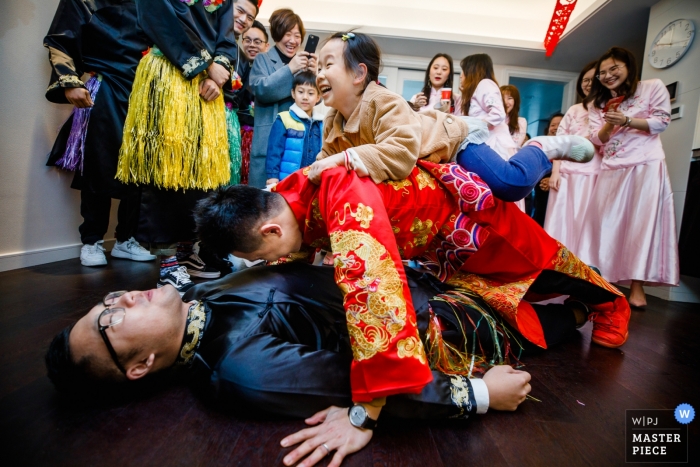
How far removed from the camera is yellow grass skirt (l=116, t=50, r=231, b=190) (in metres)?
1.40

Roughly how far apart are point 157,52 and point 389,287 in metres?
1.46

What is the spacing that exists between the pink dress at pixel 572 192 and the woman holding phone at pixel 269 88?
1.99 metres

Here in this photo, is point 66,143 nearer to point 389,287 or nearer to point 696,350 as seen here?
point 389,287

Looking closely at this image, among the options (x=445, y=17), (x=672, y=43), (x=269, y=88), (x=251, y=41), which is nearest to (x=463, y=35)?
(x=445, y=17)

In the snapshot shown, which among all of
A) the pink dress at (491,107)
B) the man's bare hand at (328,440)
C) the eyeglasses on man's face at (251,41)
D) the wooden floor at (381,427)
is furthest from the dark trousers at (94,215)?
the pink dress at (491,107)

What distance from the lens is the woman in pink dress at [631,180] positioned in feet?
6.96

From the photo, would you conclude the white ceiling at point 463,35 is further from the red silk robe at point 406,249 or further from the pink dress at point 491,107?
the red silk robe at point 406,249

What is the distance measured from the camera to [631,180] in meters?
2.25

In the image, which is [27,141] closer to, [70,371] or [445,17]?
[70,371]

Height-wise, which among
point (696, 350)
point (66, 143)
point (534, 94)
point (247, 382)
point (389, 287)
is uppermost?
point (534, 94)

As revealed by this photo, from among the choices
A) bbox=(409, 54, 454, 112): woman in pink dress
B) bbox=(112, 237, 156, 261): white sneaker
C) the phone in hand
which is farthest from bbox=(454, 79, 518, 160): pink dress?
bbox=(112, 237, 156, 261): white sneaker

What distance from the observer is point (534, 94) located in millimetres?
5203

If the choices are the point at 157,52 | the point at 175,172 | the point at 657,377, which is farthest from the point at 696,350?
the point at 157,52

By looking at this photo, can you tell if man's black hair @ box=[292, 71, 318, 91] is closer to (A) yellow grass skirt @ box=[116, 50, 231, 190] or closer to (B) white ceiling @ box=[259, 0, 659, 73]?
(A) yellow grass skirt @ box=[116, 50, 231, 190]
